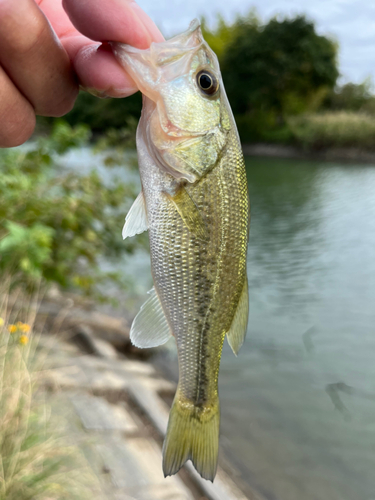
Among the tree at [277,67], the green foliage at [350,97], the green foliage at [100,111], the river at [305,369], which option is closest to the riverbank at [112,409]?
the river at [305,369]

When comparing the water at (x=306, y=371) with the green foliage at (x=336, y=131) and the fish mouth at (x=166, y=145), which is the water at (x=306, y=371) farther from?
the green foliage at (x=336, y=131)

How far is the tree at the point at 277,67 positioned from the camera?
1700 inches

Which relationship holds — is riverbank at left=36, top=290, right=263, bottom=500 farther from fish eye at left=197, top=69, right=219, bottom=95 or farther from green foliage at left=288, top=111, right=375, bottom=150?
green foliage at left=288, top=111, right=375, bottom=150

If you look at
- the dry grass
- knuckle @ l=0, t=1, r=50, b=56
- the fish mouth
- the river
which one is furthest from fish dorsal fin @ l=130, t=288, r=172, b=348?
the river

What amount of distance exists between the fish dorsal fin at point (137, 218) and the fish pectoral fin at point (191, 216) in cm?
11

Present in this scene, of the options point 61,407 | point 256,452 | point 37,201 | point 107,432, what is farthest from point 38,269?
point 256,452

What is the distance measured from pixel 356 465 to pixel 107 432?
300cm

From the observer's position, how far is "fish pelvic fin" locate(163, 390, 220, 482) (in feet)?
4.36

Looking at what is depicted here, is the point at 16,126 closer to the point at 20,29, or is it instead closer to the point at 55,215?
the point at 20,29

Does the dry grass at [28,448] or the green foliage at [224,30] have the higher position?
the green foliage at [224,30]

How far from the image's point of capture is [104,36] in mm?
1218

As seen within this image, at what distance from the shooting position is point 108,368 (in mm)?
4836

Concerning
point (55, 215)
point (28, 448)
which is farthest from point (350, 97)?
point (28, 448)

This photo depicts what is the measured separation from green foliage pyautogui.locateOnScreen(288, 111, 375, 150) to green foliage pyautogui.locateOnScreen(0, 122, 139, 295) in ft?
91.7
